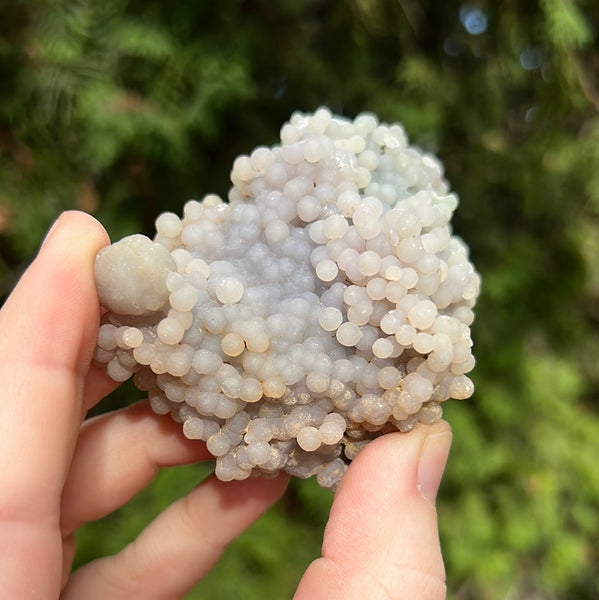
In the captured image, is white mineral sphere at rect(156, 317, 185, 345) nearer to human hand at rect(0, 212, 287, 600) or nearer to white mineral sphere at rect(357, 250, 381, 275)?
human hand at rect(0, 212, 287, 600)

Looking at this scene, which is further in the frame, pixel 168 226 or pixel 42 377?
pixel 168 226

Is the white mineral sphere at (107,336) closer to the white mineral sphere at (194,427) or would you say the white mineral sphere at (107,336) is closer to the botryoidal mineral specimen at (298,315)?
the botryoidal mineral specimen at (298,315)

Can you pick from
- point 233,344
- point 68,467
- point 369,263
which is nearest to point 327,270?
point 369,263

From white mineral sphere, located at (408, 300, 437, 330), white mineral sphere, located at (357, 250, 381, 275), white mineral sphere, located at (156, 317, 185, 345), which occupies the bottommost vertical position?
white mineral sphere, located at (156, 317, 185, 345)

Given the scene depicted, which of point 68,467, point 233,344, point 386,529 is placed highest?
point 233,344

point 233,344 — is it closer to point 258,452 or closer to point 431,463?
point 258,452

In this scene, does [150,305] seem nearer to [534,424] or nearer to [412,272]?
[412,272]

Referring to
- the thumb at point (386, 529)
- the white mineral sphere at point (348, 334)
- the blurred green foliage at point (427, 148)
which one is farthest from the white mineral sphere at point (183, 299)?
the blurred green foliage at point (427, 148)

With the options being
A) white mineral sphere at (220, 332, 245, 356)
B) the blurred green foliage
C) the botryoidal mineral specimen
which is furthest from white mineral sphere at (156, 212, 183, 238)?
the blurred green foliage

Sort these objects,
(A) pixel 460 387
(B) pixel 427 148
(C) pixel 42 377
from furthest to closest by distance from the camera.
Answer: (B) pixel 427 148, (A) pixel 460 387, (C) pixel 42 377
